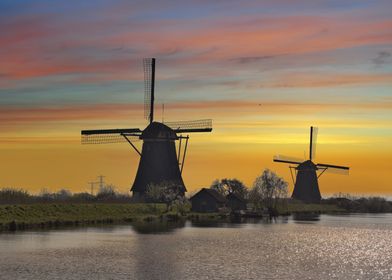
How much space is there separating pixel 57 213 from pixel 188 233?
16285 millimetres

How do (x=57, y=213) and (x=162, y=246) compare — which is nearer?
(x=162, y=246)

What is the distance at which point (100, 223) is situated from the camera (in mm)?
74750

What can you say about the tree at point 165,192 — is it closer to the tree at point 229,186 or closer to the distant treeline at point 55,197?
the distant treeline at point 55,197

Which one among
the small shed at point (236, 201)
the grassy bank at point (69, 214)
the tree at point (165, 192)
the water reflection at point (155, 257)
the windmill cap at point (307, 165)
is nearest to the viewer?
the water reflection at point (155, 257)

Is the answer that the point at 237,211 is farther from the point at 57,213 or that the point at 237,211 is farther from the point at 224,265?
the point at 224,265

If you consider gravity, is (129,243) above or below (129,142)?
below

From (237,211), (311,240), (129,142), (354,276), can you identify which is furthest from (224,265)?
(237,211)

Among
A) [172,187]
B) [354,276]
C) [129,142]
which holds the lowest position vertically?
[354,276]

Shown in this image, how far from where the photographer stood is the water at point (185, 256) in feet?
115

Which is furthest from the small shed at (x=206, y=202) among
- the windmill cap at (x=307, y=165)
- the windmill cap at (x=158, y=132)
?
the windmill cap at (x=307, y=165)

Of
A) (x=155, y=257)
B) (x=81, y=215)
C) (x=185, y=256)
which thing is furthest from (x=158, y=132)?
(x=155, y=257)

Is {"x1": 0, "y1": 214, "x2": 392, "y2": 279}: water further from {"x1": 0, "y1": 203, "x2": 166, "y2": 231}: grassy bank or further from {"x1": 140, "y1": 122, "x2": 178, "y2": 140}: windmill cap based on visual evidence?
{"x1": 140, "y1": 122, "x2": 178, "y2": 140}: windmill cap

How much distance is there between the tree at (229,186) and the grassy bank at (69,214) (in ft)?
115

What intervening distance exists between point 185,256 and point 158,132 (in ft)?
153
